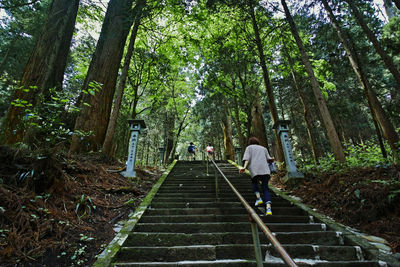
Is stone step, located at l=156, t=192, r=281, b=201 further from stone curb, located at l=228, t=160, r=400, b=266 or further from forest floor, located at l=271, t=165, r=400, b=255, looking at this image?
stone curb, located at l=228, t=160, r=400, b=266

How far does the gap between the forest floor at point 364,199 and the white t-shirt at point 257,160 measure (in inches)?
63.6

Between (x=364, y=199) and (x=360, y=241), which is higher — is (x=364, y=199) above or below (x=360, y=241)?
above

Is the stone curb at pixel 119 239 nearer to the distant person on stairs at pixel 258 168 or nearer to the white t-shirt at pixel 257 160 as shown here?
the distant person on stairs at pixel 258 168

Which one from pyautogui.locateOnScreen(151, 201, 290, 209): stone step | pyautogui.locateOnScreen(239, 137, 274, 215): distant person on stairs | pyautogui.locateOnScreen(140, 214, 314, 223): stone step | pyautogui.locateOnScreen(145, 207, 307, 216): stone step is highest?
pyautogui.locateOnScreen(239, 137, 274, 215): distant person on stairs

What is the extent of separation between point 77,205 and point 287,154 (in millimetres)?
6028

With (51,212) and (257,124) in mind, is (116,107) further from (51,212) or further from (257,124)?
(257,124)

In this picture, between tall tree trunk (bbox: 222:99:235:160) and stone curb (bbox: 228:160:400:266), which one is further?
tall tree trunk (bbox: 222:99:235:160)

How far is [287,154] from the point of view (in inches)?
253

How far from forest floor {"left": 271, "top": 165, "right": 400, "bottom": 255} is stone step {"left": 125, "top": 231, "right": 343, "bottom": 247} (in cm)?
75

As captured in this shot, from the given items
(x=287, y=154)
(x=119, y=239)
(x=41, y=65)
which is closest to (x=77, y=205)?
(x=119, y=239)

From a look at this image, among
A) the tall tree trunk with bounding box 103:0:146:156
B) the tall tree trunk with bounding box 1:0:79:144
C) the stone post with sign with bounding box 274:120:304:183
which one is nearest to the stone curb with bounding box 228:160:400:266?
the stone post with sign with bounding box 274:120:304:183

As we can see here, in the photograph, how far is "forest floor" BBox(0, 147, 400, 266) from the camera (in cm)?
248

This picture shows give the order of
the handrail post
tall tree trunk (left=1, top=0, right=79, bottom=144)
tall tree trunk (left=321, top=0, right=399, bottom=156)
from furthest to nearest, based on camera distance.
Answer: tall tree trunk (left=321, top=0, right=399, bottom=156)
tall tree trunk (left=1, top=0, right=79, bottom=144)
the handrail post

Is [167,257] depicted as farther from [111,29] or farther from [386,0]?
[386,0]
